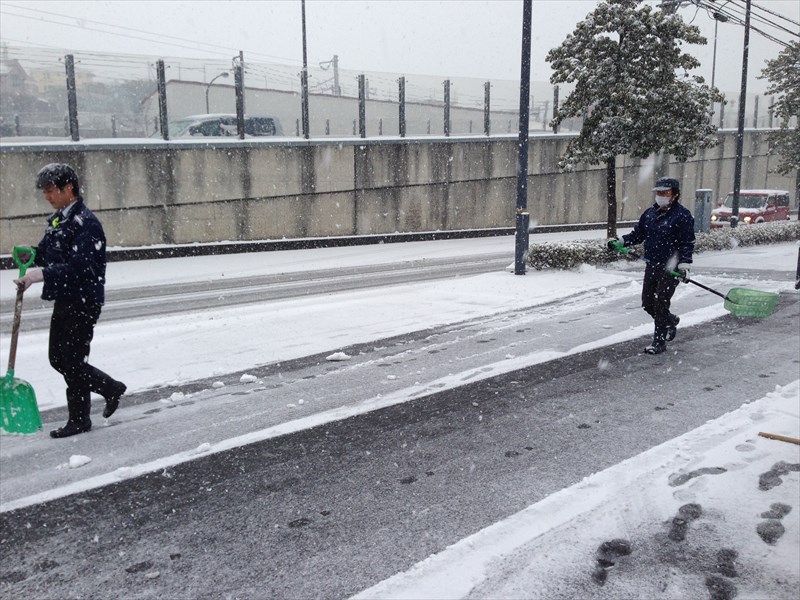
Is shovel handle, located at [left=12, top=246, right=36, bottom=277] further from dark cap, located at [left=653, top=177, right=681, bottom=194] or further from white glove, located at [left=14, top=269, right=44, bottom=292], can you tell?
dark cap, located at [left=653, top=177, right=681, bottom=194]

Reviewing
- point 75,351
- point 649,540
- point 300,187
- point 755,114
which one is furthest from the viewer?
point 755,114

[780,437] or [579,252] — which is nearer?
[780,437]

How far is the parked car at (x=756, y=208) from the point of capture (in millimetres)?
22875

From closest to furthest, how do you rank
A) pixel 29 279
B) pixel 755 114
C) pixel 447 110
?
pixel 29 279
pixel 447 110
pixel 755 114

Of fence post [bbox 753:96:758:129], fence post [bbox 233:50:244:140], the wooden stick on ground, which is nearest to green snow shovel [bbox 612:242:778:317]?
the wooden stick on ground

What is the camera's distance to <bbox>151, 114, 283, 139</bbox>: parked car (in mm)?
16897

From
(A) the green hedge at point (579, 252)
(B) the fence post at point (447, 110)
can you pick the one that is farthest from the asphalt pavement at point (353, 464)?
(B) the fence post at point (447, 110)

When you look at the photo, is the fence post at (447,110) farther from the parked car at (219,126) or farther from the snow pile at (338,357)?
the snow pile at (338,357)

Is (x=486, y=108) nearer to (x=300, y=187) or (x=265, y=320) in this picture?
(x=300, y=187)

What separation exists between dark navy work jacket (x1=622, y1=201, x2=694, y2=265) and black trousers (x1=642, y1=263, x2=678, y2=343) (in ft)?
0.39

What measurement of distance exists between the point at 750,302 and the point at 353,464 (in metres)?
5.35

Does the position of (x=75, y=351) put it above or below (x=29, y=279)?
below

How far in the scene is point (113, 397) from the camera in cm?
512

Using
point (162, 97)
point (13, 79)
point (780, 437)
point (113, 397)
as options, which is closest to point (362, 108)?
point (162, 97)
